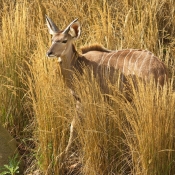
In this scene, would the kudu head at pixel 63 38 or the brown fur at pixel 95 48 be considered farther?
the brown fur at pixel 95 48

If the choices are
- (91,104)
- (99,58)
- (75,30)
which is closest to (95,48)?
(99,58)

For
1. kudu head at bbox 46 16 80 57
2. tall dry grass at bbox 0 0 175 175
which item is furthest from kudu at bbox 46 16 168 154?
tall dry grass at bbox 0 0 175 175

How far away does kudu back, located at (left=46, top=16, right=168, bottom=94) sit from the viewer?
176 inches

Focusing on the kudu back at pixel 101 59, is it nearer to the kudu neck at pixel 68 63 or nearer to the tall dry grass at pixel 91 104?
the kudu neck at pixel 68 63

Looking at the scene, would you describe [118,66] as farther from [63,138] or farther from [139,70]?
[63,138]

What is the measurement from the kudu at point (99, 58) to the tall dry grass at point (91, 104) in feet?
0.38

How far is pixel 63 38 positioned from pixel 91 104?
2.82ft

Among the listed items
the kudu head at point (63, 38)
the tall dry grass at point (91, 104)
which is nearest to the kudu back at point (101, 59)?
the kudu head at point (63, 38)

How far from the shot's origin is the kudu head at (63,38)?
4.54 metres

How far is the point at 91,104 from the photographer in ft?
12.8

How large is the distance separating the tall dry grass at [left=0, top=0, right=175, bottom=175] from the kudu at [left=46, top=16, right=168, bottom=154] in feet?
0.38

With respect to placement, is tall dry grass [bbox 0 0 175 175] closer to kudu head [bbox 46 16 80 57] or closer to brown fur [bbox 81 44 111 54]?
kudu head [bbox 46 16 80 57]

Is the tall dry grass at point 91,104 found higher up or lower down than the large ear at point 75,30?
lower down

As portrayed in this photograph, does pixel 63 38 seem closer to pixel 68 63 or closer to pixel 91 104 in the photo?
pixel 68 63
